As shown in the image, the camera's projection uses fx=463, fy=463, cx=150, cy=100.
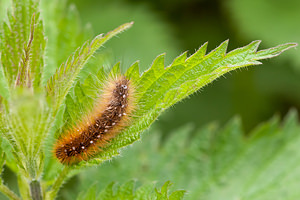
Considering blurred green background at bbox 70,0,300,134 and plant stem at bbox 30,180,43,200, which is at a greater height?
blurred green background at bbox 70,0,300,134

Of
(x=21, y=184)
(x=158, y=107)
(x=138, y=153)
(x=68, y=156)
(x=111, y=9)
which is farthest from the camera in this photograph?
(x=111, y=9)

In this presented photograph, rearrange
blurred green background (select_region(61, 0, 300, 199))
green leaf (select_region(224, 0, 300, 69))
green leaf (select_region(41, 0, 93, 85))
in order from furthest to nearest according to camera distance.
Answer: blurred green background (select_region(61, 0, 300, 199)) → green leaf (select_region(224, 0, 300, 69)) → green leaf (select_region(41, 0, 93, 85))

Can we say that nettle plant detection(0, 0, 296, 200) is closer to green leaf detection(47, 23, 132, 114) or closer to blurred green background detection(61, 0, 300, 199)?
green leaf detection(47, 23, 132, 114)

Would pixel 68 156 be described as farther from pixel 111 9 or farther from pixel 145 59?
pixel 111 9

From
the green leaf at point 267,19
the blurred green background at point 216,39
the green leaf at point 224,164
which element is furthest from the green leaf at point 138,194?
the green leaf at point 267,19

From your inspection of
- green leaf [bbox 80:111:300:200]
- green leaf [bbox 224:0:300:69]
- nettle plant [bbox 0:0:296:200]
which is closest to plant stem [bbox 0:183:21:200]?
nettle plant [bbox 0:0:296:200]

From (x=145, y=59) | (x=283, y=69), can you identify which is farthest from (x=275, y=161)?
(x=283, y=69)

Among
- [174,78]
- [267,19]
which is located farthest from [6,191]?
[267,19]
